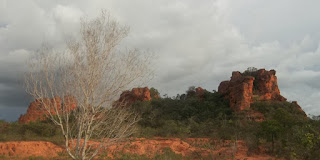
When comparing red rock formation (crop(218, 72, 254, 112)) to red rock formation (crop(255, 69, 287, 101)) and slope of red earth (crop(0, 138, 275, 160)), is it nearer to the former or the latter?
red rock formation (crop(255, 69, 287, 101))

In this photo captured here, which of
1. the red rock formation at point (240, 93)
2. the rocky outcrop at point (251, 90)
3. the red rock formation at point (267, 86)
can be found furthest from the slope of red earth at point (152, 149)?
the red rock formation at point (267, 86)

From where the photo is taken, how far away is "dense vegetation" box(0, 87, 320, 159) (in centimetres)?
1425

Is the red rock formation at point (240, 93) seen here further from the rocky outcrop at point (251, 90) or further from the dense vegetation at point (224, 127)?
the dense vegetation at point (224, 127)

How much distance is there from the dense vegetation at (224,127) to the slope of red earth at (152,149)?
96 centimetres

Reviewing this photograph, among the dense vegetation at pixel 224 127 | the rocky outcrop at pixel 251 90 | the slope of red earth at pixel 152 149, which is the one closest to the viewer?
the slope of red earth at pixel 152 149

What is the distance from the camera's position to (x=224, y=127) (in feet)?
71.8

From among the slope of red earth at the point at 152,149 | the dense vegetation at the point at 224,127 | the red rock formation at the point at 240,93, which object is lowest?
the slope of red earth at the point at 152,149

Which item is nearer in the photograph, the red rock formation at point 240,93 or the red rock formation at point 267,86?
the red rock formation at point 240,93

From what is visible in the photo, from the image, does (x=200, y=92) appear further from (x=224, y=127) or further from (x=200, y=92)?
(x=224, y=127)

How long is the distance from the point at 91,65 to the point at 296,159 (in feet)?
37.3

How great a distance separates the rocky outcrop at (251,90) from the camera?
29.5 meters

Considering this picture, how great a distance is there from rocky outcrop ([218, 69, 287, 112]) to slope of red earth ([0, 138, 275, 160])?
12.6m

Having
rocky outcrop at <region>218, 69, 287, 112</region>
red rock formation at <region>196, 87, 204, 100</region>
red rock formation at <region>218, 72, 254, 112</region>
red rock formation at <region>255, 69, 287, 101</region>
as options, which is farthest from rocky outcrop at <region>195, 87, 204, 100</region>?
red rock formation at <region>255, 69, 287, 101</region>

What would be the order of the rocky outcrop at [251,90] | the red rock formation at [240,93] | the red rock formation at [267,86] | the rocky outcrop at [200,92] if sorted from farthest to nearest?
the rocky outcrop at [200,92] < the red rock formation at [267,86] < the rocky outcrop at [251,90] < the red rock formation at [240,93]
